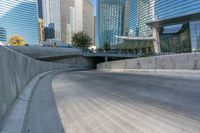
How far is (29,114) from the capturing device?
18.6ft

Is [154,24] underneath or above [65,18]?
underneath

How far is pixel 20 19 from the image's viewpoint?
452 ft

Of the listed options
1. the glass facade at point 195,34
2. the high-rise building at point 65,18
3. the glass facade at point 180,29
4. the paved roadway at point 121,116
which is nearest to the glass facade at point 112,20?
the high-rise building at point 65,18

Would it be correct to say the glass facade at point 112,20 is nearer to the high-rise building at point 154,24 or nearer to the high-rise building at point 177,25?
the high-rise building at point 154,24

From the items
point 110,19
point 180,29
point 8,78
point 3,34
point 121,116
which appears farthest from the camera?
point 110,19

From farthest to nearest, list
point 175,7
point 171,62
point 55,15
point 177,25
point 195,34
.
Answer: point 55,15, point 175,7, point 177,25, point 195,34, point 171,62

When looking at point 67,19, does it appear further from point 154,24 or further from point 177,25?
point 177,25

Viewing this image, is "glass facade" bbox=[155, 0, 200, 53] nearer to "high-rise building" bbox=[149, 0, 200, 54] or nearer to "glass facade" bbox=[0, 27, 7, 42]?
"high-rise building" bbox=[149, 0, 200, 54]

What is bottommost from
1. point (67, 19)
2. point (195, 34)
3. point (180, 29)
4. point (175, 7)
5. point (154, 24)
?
point (195, 34)

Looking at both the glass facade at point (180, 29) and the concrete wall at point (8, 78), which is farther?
the glass facade at point (180, 29)

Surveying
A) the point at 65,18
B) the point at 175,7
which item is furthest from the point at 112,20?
the point at 175,7

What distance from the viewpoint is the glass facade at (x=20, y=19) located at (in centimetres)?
12912

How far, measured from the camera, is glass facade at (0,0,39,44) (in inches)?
5084

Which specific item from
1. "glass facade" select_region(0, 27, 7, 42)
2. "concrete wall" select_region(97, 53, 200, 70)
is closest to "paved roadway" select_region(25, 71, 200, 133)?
"concrete wall" select_region(97, 53, 200, 70)
